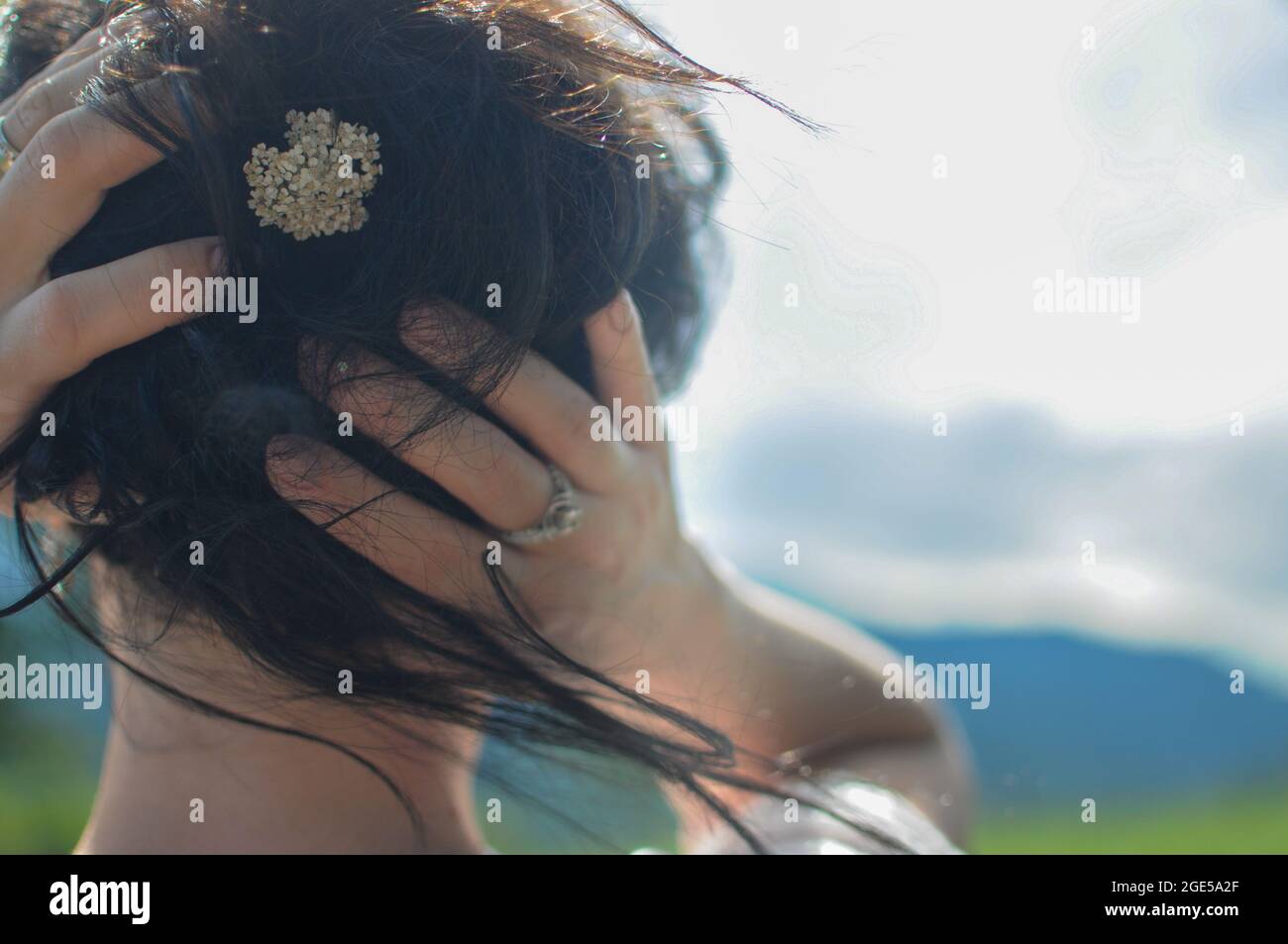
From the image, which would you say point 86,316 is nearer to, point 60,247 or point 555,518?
point 60,247

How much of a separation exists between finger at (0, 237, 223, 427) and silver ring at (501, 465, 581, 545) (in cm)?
39

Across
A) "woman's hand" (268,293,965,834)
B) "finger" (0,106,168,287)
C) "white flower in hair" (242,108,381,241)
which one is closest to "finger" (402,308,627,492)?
"woman's hand" (268,293,965,834)

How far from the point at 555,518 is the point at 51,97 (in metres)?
0.64

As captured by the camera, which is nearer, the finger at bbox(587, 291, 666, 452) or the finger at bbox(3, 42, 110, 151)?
the finger at bbox(3, 42, 110, 151)

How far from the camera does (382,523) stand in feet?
2.77

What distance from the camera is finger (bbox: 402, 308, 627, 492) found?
778 mm

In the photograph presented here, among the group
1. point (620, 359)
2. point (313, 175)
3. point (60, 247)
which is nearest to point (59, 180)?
point (60, 247)

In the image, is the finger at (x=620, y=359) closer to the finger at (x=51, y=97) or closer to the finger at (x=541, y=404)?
the finger at (x=541, y=404)

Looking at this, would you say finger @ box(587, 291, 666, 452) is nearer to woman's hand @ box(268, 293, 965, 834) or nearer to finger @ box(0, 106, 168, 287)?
woman's hand @ box(268, 293, 965, 834)

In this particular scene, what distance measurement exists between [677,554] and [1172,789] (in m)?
3.17

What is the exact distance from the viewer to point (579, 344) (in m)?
0.92

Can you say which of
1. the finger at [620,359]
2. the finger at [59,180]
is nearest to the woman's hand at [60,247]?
the finger at [59,180]
